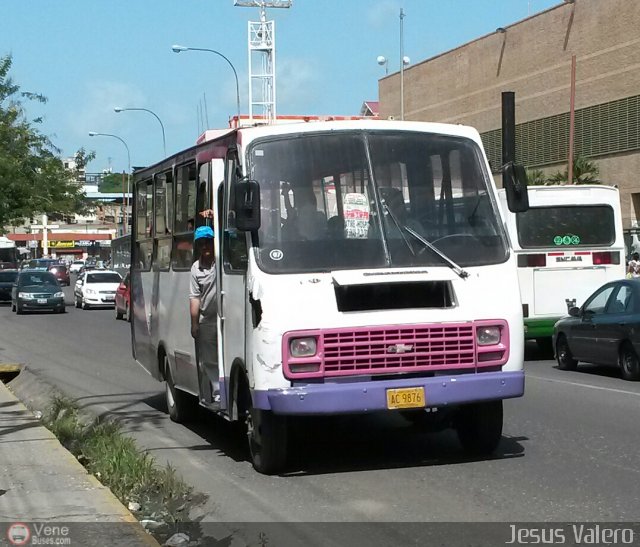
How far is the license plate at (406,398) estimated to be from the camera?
27.8ft

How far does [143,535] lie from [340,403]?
2098 mm

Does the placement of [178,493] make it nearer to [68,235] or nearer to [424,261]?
[424,261]

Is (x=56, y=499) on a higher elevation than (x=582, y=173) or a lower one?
lower

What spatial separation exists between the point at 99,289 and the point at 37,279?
2.47 meters

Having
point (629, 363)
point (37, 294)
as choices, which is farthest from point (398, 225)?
point (37, 294)

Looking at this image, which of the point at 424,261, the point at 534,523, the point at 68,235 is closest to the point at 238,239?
the point at 424,261

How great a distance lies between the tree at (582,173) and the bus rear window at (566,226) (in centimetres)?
2622

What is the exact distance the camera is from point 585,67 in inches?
1869

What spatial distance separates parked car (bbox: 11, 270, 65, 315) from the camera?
39.7 metres

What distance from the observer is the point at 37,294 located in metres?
39.8

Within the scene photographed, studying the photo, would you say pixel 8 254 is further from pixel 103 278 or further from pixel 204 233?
pixel 204 233

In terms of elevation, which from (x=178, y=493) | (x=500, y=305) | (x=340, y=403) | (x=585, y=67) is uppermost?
(x=585, y=67)

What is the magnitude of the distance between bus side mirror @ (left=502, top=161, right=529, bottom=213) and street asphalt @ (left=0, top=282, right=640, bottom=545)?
7.04ft

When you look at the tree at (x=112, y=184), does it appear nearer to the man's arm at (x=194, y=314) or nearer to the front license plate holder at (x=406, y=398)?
the man's arm at (x=194, y=314)
